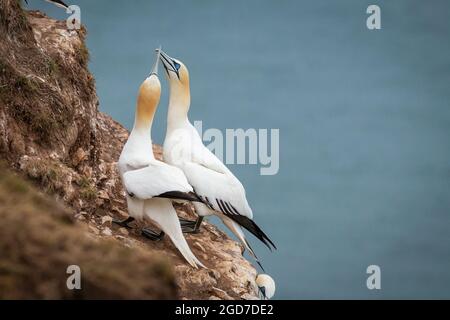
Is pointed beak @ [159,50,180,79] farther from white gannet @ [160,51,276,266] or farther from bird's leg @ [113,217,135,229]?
bird's leg @ [113,217,135,229]

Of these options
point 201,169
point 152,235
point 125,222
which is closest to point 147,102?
point 201,169

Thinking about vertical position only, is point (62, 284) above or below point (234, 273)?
below

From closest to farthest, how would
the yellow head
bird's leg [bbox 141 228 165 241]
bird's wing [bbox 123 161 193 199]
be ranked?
bird's wing [bbox 123 161 193 199] → the yellow head → bird's leg [bbox 141 228 165 241]

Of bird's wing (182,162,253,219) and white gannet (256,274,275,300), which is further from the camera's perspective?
white gannet (256,274,275,300)

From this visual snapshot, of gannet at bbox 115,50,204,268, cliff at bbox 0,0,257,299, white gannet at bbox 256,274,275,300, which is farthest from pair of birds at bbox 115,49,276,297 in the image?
white gannet at bbox 256,274,275,300

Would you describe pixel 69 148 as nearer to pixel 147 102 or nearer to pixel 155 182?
pixel 147 102

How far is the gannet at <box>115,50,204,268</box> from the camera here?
13562 mm

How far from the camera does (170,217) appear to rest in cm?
1418

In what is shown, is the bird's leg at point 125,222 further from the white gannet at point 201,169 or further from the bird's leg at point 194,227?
the bird's leg at point 194,227

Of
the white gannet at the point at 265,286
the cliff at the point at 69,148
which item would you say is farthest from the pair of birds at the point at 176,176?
the white gannet at the point at 265,286

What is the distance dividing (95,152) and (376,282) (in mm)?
6161

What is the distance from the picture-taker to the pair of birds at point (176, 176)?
13742 mm
